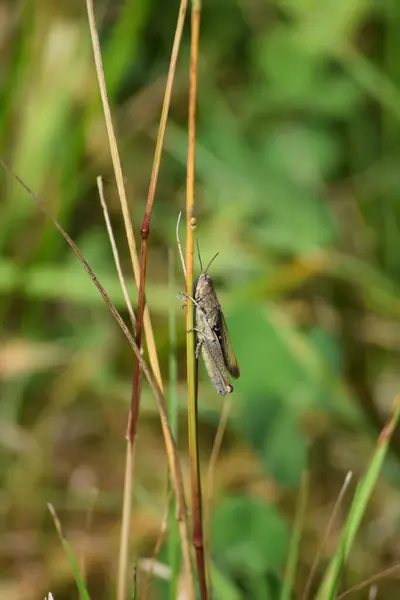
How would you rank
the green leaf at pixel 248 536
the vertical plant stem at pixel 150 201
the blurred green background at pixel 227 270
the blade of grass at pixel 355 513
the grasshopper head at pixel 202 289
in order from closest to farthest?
the vertical plant stem at pixel 150 201
the blade of grass at pixel 355 513
the grasshopper head at pixel 202 289
the green leaf at pixel 248 536
the blurred green background at pixel 227 270

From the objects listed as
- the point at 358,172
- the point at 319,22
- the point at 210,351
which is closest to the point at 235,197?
Result: the point at 358,172

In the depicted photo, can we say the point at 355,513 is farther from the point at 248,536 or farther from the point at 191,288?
the point at 248,536

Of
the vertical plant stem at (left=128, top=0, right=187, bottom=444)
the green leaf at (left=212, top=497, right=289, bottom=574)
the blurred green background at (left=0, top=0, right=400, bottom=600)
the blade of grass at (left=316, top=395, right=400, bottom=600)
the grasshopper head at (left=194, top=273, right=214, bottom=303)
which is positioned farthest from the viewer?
the blurred green background at (left=0, top=0, right=400, bottom=600)

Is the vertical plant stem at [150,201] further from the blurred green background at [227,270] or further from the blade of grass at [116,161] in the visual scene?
the blurred green background at [227,270]

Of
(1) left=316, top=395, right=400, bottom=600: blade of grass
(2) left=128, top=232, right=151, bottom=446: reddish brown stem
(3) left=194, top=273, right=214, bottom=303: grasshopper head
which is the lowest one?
(1) left=316, top=395, right=400, bottom=600: blade of grass

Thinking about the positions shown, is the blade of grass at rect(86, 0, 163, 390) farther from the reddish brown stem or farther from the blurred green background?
the blurred green background

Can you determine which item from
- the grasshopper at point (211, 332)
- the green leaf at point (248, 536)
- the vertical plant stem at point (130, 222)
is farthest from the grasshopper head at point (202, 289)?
the green leaf at point (248, 536)

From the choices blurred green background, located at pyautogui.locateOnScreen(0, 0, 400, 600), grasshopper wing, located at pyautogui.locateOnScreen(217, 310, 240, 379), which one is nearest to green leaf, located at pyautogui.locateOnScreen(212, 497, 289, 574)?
blurred green background, located at pyautogui.locateOnScreen(0, 0, 400, 600)

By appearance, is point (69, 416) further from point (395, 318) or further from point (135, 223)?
point (395, 318)
